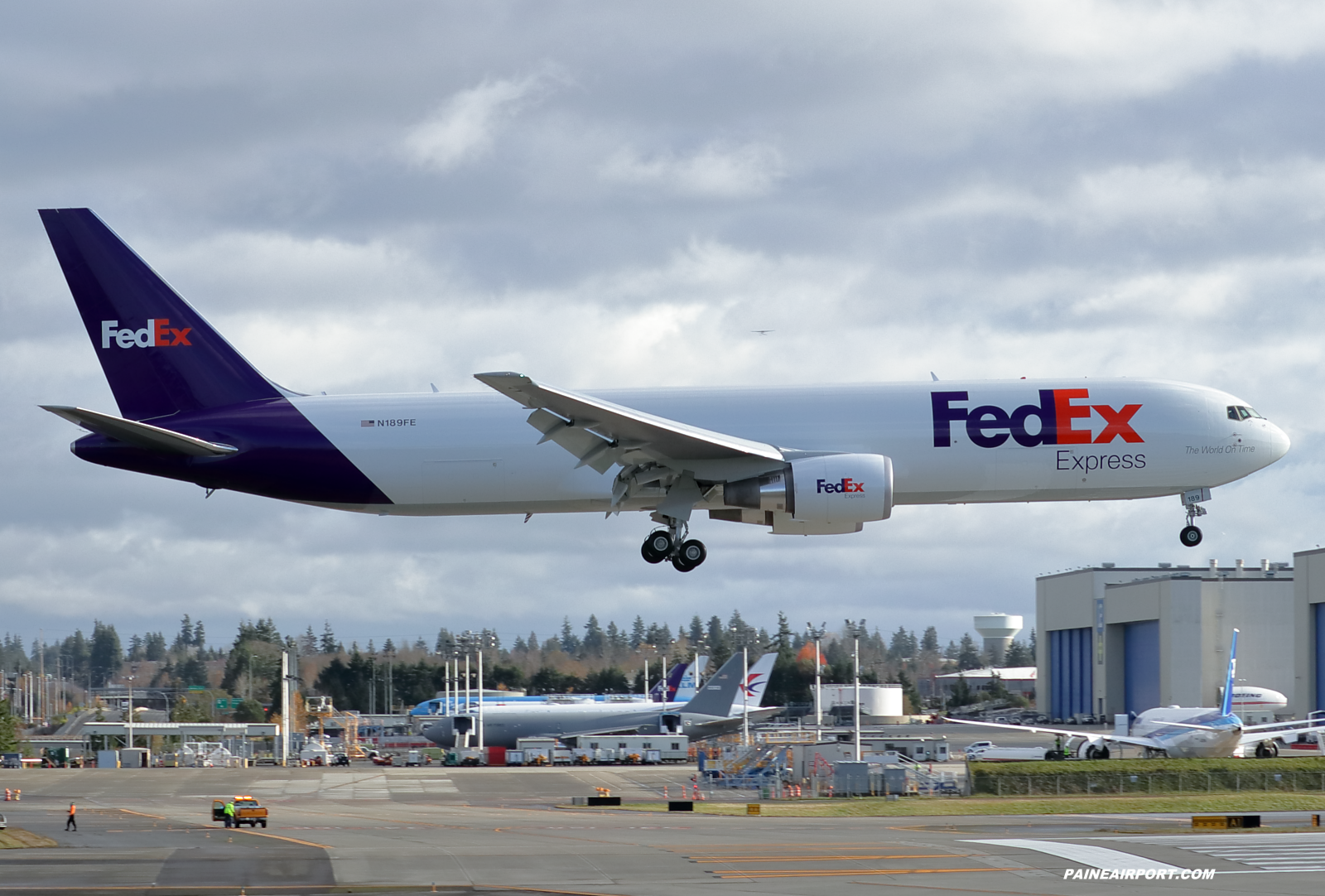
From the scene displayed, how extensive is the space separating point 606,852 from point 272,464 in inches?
567

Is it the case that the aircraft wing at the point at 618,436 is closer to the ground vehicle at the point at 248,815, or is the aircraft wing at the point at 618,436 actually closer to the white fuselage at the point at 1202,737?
the ground vehicle at the point at 248,815

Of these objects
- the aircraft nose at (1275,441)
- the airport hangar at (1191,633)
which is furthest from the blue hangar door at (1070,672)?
the aircraft nose at (1275,441)

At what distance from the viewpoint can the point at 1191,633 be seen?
5423 inches

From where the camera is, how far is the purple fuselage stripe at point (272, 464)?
40812 mm

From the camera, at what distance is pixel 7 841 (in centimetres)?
4609

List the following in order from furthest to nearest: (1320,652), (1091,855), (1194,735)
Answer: (1320,652), (1194,735), (1091,855)

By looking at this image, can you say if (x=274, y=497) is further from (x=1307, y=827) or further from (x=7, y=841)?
(x=1307, y=827)

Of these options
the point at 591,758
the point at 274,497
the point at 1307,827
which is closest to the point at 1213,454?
the point at 1307,827

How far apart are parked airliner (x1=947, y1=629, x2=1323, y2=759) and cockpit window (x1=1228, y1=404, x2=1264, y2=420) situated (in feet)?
127

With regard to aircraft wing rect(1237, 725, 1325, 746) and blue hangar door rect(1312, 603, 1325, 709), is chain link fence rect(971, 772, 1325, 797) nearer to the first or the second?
aircraft wing rect(1237, 725, 1325, 746)

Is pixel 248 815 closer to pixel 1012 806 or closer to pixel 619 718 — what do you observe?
pixel 1012 806

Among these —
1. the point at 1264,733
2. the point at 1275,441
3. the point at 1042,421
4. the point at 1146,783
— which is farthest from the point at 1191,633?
the point at 1042,421

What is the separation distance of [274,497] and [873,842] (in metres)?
20.3

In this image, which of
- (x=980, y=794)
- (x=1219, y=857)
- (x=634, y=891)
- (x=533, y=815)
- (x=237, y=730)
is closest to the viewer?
(x=634, y=891)
